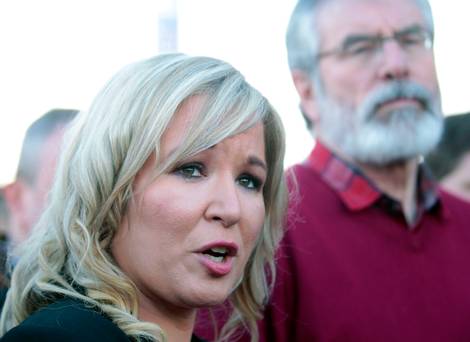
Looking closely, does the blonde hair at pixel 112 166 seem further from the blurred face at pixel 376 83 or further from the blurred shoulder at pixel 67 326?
the blurred face at pixel 376 83

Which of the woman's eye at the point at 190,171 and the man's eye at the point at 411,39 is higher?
the man's eye at the point at 411,39

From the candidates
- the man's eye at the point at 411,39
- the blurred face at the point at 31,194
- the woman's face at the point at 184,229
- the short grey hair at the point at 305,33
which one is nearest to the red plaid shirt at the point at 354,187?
the short grey hair at the point at 305,33

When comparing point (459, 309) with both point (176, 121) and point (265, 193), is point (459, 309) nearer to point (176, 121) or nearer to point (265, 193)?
point (265, 193)

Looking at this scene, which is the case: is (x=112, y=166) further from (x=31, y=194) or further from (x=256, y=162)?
(x=31, y=194)

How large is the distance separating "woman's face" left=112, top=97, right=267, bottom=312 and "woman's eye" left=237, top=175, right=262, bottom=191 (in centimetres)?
8

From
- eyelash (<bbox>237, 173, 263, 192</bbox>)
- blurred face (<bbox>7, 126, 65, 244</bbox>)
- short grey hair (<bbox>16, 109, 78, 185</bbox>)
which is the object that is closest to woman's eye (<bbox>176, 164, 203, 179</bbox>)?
eyelash (<bbox>237, 173, 263, 192</bbox>)

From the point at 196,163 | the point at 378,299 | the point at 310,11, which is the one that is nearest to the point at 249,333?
the point at 378,299

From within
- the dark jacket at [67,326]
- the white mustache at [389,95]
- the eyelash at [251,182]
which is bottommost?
the dark jacket at [67,326]

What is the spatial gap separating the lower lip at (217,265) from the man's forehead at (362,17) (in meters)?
1.17

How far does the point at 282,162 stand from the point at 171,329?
52 centimetres

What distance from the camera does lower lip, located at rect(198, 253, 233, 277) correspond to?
5.48 feet

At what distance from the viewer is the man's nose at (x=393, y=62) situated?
102 inches

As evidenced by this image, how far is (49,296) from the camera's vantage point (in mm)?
1674

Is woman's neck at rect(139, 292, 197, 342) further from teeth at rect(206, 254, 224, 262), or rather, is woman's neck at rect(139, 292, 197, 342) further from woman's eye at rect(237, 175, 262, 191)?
woman's eye at rect(237, 175, 262, 191)
